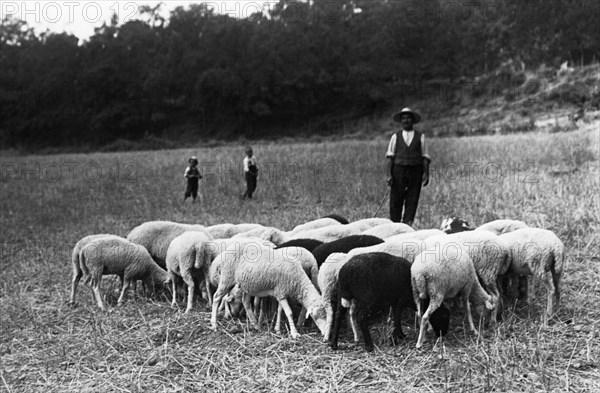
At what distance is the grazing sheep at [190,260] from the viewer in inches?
222

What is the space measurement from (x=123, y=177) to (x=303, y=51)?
3613 centimetres

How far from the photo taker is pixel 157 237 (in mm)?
6848

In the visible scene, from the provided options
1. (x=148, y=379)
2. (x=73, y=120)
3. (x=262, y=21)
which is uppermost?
(x=262, y=21)

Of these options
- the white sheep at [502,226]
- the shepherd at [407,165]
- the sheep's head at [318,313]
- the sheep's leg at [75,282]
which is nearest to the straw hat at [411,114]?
the shepherd at [407,165]

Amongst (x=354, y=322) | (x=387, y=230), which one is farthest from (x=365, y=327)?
(x=387, y=230)

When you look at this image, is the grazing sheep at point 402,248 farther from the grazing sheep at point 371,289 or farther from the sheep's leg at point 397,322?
the sheep's leg at point 397,322

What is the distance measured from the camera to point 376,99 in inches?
1965

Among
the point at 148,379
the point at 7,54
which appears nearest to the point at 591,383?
the point at 148,379

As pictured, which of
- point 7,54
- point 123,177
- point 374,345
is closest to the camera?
point 374,345

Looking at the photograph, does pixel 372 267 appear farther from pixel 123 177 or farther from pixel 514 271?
pixel 123 177

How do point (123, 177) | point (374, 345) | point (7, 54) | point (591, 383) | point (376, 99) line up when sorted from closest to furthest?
point (591, 383) → point (374, 345) → point (123, 177) → point (376, 99) → point (7, 54)

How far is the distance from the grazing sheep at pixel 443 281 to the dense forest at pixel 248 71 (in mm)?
43077

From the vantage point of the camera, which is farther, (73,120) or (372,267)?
(73,120)

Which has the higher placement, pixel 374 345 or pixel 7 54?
pixel 7 54
